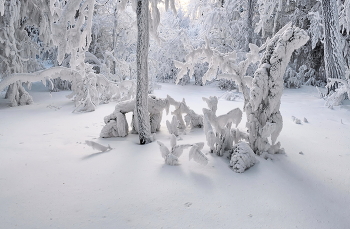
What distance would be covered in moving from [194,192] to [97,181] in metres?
1.07

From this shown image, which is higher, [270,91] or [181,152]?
[270,91]

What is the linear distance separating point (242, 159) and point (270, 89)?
1088 mm

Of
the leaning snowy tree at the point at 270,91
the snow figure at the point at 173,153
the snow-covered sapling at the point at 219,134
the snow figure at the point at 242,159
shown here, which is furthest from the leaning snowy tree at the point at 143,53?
the leaning snowy tree at the point at 270,91

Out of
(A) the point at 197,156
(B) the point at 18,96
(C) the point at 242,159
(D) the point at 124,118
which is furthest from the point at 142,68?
(B) the point at 18,96

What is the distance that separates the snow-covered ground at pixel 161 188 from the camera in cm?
201

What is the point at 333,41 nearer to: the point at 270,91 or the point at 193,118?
the point at 193,118

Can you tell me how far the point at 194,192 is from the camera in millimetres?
2389

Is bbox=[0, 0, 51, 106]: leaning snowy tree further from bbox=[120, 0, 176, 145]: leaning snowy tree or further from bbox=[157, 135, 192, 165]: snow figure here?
bbox=[157, 135, 192, 165]: snow figure

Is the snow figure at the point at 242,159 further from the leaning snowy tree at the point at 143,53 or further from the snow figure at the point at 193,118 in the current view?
the snow figure at the point at 193,118

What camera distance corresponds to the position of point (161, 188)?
2451mm

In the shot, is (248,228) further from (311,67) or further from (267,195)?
(311,67)

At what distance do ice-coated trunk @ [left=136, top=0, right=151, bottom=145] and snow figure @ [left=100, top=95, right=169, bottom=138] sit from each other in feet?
1.83

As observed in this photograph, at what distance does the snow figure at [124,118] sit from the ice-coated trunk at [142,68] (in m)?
0.56

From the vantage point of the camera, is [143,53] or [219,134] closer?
[219,134]
